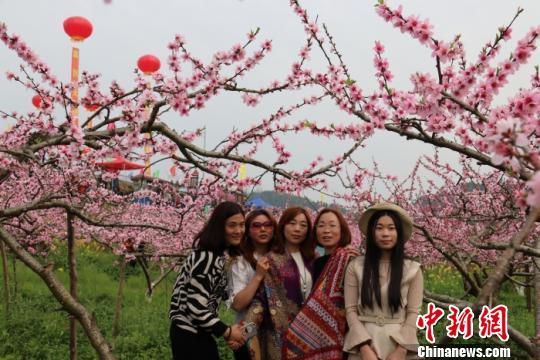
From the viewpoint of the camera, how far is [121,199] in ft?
24.3

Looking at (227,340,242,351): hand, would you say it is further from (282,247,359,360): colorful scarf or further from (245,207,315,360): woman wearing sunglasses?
(282,247,359,360): colorful scarf

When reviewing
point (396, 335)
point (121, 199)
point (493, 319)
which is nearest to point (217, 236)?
point (396, 335)

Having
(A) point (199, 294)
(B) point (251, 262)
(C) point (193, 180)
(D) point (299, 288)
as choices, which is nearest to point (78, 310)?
(A) point (199, 294)

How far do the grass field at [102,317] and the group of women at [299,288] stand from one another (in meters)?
2.28

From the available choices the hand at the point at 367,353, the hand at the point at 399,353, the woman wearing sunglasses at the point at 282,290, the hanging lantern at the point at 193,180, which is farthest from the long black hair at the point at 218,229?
the hanging lantern at the point at 193,180

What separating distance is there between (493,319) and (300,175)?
1906 mm

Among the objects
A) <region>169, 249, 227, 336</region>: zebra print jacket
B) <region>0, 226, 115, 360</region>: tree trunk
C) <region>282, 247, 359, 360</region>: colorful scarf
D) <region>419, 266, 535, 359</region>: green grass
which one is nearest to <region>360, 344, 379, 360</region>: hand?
<region>282, 247, 359, 360</region>: colorful scarf

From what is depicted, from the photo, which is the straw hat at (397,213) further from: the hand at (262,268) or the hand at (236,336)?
the hand at (236,336)

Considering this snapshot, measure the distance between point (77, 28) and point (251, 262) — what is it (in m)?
14.4

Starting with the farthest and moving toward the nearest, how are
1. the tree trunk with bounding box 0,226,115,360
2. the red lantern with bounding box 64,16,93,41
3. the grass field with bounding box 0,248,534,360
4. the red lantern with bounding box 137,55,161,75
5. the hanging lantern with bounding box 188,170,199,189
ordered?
the red lantern with bounding box 137,55,161,75
the red lantern with bounding box 64,16,93,41
the grass field with bounding box 0,248,534,360
the hanging lantern with bounding box 188,170,199,189
the tree trunk with bounding box 0,226,115,360

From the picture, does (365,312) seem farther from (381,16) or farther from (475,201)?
(475,201)

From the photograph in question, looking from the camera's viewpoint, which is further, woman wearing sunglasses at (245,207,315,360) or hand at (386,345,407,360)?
woman wearing sunglasses at (245,207,315,360)

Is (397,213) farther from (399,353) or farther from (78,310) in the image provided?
(78,310)

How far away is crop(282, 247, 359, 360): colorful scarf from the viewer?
301 cm
